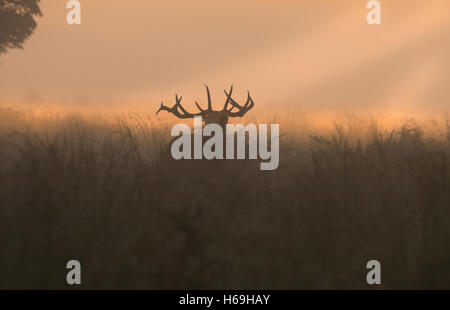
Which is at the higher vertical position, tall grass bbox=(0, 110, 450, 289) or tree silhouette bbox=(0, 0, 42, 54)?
tree silhouette bbox=(0, 0, 42, 54)

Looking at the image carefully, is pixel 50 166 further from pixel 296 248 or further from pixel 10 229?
pixel 296 248

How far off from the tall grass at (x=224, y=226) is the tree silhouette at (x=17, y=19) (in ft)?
46.6

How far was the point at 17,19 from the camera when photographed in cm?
1920

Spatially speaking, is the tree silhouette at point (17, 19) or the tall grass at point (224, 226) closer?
the tall grass at point (224, 226)

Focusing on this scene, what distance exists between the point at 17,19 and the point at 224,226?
1639 cm

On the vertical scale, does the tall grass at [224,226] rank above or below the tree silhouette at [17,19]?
below

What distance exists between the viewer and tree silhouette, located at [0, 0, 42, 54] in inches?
744

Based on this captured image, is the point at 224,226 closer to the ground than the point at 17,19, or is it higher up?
closer to the ground

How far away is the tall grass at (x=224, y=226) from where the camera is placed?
16.2 feet

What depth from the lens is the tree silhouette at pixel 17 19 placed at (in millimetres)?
18906

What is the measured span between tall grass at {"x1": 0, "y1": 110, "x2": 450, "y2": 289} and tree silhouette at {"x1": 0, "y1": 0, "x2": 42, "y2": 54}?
14.2 m

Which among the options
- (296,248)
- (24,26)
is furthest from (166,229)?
(24,26)

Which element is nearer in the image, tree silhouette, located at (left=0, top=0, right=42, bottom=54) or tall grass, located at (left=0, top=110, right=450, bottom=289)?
tall grass, located at (left=0, top=110, right=450, bottom=289)
